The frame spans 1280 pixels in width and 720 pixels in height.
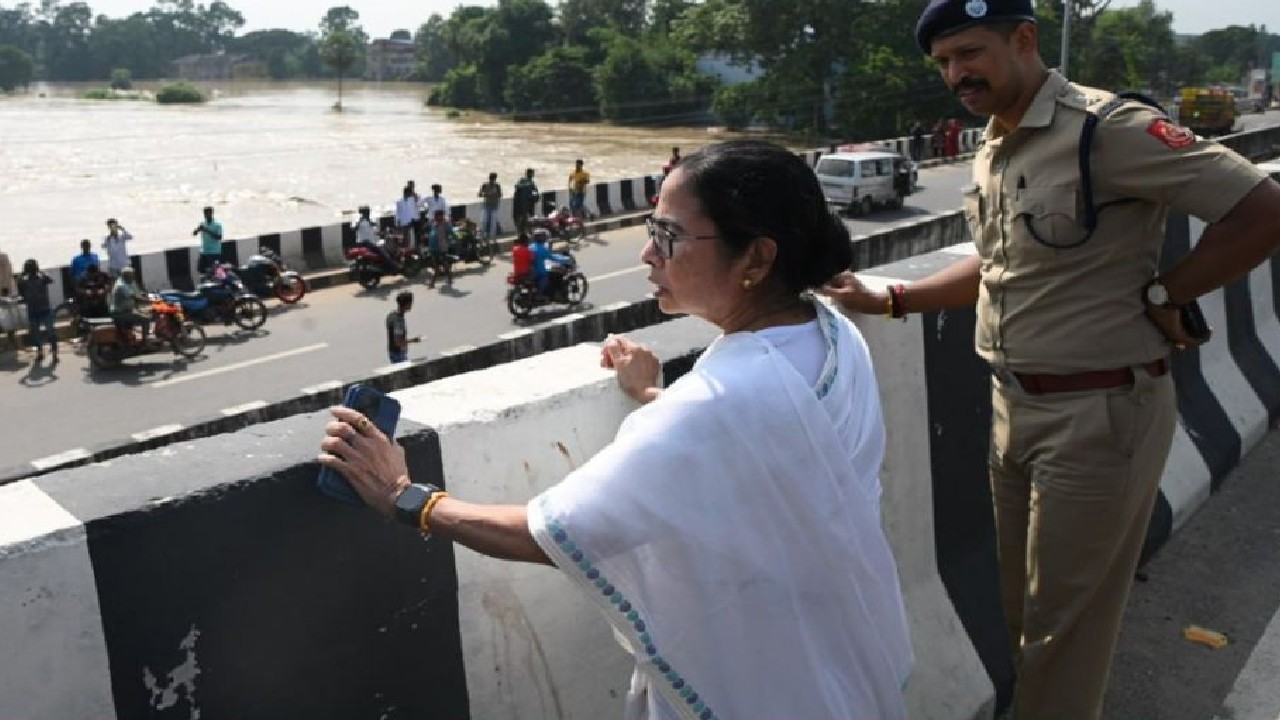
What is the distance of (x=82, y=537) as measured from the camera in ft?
4.38

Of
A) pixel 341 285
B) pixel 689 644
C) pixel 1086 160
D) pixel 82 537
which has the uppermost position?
pixel 1086 160

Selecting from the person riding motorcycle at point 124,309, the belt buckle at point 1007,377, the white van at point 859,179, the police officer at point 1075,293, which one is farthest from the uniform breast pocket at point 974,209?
the white van at point 859,179

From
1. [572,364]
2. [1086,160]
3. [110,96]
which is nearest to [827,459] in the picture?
[572,364]

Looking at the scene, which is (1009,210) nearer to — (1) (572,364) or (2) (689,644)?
(1) (572,364)

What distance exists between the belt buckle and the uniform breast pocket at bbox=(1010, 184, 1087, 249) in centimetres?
29

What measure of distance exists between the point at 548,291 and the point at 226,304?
144 inches

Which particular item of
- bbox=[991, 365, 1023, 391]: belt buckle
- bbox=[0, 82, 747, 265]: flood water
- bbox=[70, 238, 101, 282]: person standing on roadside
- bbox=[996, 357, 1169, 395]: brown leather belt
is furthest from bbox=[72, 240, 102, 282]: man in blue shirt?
bbox=[996, 357, 1169, 395]: brown leather belt

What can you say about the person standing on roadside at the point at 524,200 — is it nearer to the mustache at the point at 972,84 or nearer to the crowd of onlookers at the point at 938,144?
the crowd of onlookers at the point at 938,144

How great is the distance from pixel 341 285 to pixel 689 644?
15265mm

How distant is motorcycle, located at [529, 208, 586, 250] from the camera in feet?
58.5

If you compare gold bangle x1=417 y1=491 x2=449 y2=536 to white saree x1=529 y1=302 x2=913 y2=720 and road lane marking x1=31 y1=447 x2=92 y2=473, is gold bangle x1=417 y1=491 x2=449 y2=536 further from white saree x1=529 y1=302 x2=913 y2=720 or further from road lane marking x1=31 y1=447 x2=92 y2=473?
road lane marking x1=31 y1=447 x2=92 y2=473

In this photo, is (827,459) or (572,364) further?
(572,364)

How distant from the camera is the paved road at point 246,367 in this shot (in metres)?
10.0

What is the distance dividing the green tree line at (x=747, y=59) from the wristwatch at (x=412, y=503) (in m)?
4.81
